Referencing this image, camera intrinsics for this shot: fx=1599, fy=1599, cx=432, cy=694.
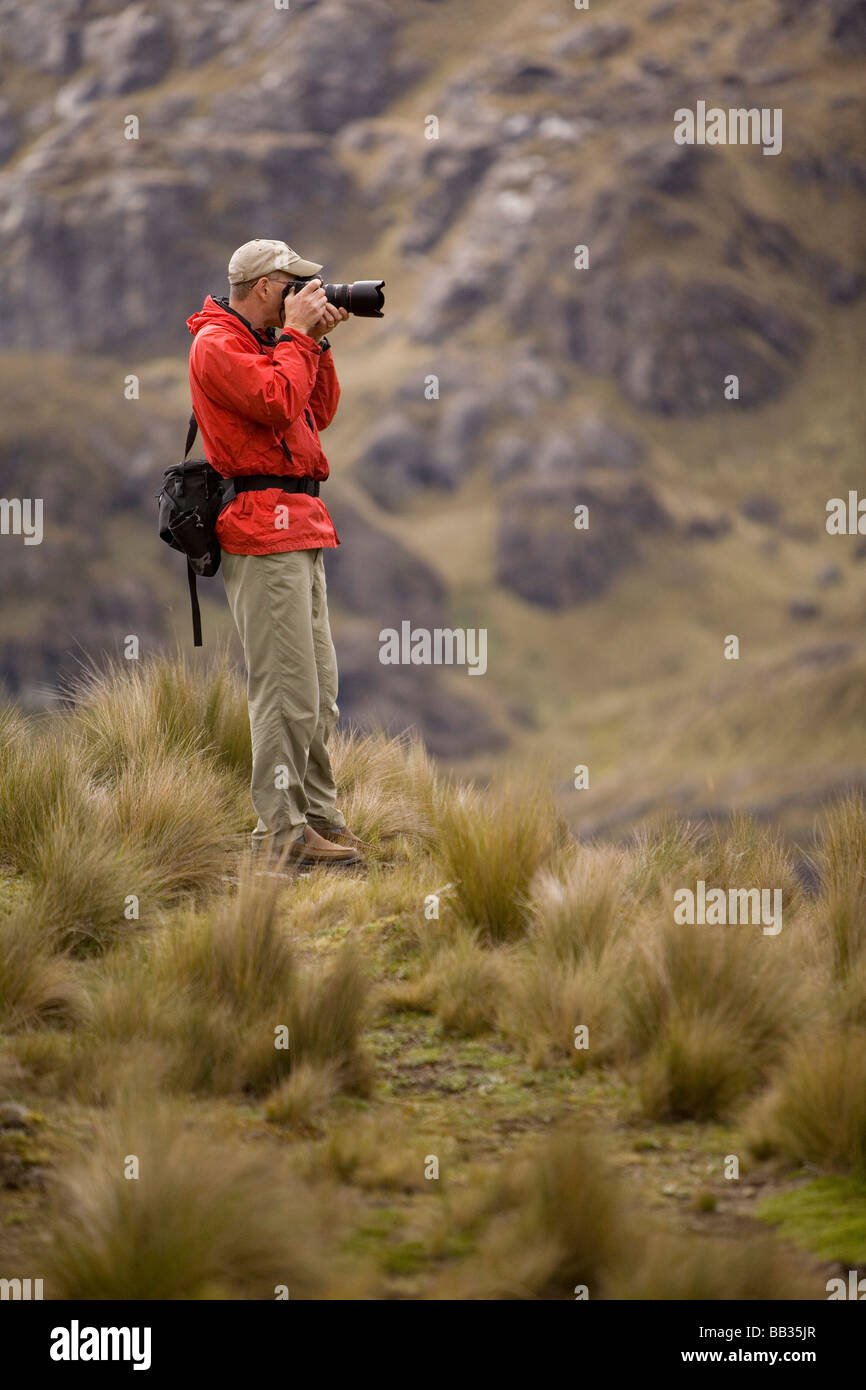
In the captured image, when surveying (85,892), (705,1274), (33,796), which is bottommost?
(705,1274)

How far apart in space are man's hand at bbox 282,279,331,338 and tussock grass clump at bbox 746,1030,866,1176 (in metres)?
2.76

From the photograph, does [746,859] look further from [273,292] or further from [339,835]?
[273,292]

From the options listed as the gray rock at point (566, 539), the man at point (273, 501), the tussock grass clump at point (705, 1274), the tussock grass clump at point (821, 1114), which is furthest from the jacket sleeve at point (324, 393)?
the gray rock at point (566, 539)

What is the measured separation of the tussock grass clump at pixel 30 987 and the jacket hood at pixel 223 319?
2037mm

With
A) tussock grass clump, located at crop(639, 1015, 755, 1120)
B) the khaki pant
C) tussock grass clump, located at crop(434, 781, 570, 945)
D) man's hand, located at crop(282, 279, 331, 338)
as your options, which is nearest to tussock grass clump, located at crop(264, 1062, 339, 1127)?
tussock grass clump, located at crop(639, 1015, 755, 1120)

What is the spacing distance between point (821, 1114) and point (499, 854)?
173 cm

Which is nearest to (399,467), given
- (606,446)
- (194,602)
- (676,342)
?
(606,446)

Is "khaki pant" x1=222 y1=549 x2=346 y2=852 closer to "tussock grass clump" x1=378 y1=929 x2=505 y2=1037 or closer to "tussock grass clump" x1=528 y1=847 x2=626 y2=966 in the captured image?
"tussock grass clump" x1=378 y1=929 x2=505 y2=1037

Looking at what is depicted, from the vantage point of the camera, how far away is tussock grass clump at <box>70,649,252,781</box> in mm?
Answer: 6512

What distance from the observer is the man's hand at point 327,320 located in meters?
5.17

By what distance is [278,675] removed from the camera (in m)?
5.32

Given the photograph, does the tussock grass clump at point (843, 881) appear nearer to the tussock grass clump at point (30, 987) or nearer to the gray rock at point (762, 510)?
the tussock grass clump at point (30, 987)
